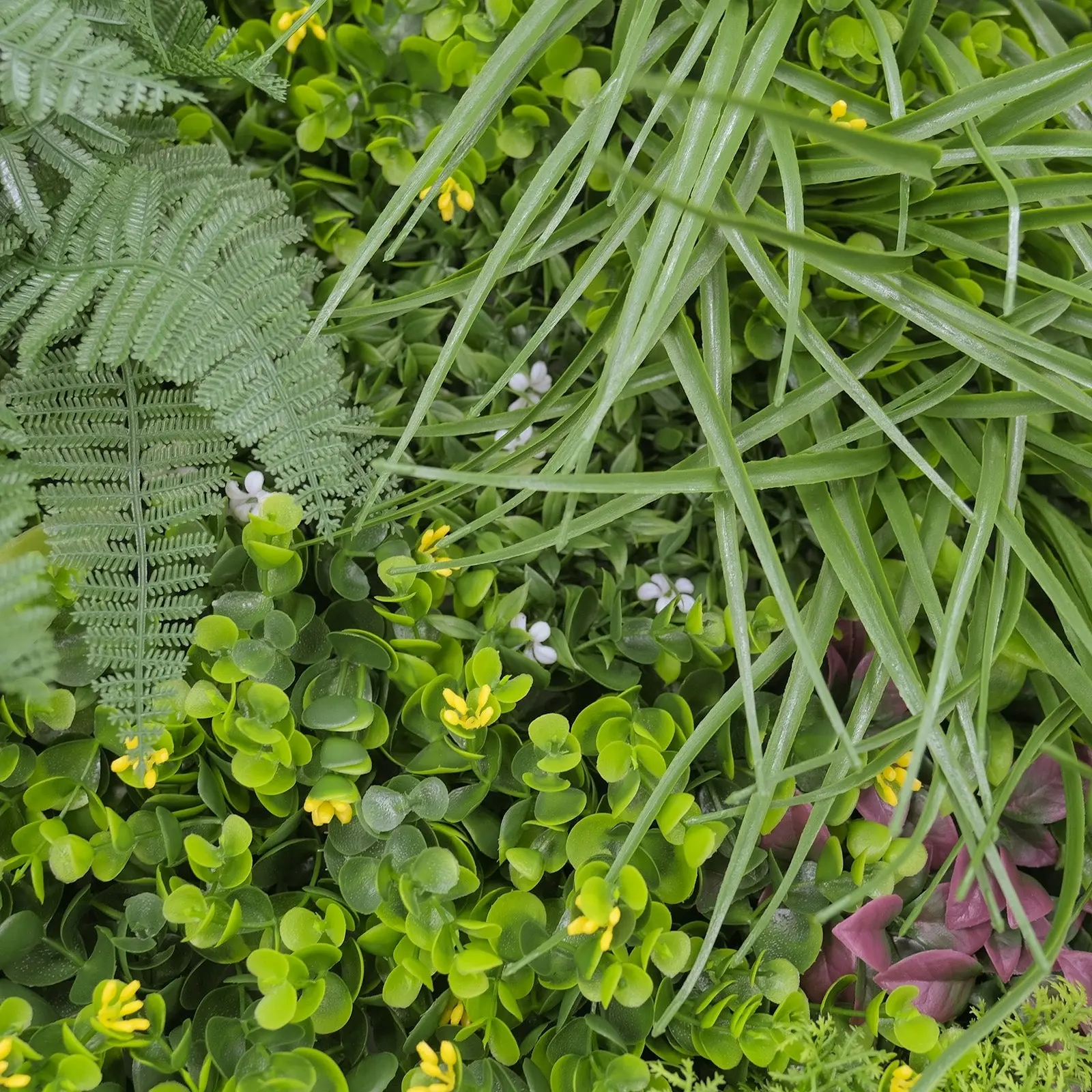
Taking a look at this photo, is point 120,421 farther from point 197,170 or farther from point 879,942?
point 879,942

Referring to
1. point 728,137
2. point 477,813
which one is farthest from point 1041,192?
point 477,813

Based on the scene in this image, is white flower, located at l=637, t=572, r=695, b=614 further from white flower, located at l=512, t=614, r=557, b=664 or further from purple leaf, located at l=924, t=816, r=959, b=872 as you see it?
purple leaf, located at l=924, t=816, r=959, b=872

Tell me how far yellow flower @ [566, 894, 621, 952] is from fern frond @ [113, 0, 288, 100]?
24.2 inches

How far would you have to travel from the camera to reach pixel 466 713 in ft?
1.91

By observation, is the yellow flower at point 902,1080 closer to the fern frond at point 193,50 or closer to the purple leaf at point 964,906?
the purple leaf at point 964,906

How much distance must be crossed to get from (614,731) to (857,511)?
0.79ft

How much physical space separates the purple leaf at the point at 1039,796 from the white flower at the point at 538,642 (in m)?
0.37

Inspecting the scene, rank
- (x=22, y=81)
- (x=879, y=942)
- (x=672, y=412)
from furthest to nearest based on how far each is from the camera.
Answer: (x=672, y=412) < (x=879, y=942) < (x=22, y=81)

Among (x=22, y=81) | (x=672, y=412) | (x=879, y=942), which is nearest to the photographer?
(x=22, y=81)

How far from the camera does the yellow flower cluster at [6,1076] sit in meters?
0.49

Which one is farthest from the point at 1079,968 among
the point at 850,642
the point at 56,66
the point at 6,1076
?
the point at 56,66

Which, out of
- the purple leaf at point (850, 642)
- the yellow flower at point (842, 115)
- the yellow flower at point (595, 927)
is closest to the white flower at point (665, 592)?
the purple leaf at point (850, 642)

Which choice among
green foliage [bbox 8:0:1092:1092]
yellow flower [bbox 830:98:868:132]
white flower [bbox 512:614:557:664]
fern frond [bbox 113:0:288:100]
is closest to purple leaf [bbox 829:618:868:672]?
green foliage [bbox 8:0:1092:1092]

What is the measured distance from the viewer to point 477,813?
Answer: 0.63 metres
